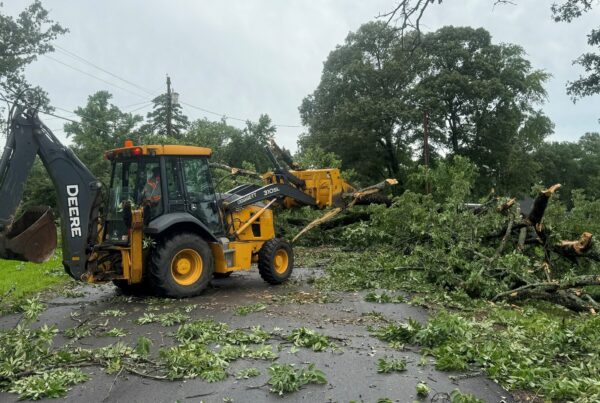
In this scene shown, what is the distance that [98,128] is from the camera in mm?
40188

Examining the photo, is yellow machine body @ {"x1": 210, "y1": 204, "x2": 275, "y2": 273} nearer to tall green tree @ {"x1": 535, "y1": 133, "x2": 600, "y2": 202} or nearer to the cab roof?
the cab roof

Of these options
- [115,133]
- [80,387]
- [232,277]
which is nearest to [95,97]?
[115,133]

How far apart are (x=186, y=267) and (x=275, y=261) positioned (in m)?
1.87

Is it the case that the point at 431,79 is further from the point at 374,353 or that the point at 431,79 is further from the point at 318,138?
the point at 374,353

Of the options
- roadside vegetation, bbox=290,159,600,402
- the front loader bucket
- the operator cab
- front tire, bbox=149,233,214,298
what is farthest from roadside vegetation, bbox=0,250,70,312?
roadside vegetation, bbox=290,159,600,402

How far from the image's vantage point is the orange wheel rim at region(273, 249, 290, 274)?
10109 mm

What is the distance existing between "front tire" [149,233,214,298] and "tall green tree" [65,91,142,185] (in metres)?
27.7

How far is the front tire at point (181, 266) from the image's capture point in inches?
326

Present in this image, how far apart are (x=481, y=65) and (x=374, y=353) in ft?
96.0

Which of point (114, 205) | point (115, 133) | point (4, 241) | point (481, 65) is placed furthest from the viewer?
point (115, 133)

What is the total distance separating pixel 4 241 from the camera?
21.5 ft

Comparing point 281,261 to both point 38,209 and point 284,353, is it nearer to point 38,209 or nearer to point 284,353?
point 38,209

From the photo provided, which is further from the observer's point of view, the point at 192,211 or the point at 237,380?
the point at 192,211

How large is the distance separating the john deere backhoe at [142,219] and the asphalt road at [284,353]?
54cm
